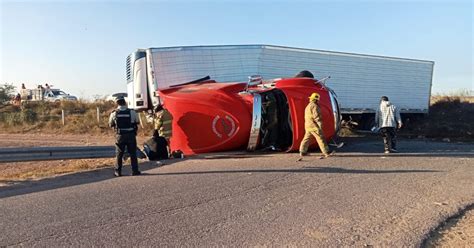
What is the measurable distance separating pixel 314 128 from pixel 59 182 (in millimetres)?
5704

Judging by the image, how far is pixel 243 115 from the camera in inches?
448

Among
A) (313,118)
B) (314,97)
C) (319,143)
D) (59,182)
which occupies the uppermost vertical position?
(314,97)

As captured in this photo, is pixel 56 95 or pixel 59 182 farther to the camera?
pixel 56 95

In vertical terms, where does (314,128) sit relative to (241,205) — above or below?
above

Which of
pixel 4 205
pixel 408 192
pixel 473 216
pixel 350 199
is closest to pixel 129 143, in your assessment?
pixel 4 205

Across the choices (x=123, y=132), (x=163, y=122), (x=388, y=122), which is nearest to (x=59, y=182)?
(x=123, y=132)

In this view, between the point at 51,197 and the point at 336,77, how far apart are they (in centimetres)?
1322

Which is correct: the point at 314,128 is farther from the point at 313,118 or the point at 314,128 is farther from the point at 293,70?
the point at 293,70

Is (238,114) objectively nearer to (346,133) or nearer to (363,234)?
(363,234)

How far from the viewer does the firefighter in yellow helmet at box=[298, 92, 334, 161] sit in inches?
410

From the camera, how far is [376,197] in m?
6.45

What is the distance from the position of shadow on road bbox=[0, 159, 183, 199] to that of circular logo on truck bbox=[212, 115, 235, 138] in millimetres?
2209

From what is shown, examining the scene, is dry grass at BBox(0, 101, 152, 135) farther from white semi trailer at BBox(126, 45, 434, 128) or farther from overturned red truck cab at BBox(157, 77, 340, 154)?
Answer: overturned red truck cab at BBox(157, 77, 340, 154)

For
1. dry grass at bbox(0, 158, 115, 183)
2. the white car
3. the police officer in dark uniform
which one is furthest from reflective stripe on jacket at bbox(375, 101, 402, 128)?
the white car
